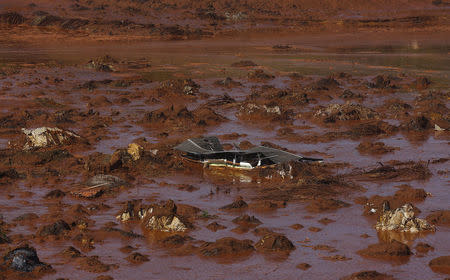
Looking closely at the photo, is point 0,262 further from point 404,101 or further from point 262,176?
point 404,101

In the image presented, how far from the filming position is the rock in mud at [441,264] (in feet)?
25.9

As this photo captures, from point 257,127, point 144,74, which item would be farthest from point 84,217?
point 144,74

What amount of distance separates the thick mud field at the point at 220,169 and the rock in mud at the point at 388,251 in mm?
22

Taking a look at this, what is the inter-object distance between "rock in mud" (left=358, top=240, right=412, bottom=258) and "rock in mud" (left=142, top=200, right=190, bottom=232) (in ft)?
8.34

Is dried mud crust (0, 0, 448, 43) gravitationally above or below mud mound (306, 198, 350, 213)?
above

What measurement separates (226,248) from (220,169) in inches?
162

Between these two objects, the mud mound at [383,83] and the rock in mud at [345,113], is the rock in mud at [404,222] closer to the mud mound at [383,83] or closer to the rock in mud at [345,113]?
the rock in mud at [345,113]

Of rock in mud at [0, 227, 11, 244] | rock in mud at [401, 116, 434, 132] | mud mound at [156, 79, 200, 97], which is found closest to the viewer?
rock in mud at [0, 227, 11, 244]

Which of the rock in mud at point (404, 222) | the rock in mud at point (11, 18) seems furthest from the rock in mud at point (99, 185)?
the rock in mud at point (11, 18)

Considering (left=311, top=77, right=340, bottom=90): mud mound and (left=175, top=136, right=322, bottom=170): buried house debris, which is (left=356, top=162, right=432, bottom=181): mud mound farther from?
(left=311, top=77, right=340, bottom=90): mud mound

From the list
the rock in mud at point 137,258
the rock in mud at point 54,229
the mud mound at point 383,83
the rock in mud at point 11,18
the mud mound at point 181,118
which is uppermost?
the rock in mud at point 11,18

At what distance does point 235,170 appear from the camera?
40.2ft

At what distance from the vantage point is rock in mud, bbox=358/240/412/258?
8.26m

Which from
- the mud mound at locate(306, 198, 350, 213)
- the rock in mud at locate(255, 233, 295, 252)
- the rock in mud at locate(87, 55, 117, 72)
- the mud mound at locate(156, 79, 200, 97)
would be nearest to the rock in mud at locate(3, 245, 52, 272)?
the rock in mud at locate(255, 233, 295, 252)
